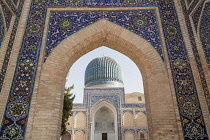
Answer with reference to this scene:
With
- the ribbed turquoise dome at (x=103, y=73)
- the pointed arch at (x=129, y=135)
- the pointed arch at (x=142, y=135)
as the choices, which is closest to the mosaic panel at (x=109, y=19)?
the pointed arch at (x=129, y=135)

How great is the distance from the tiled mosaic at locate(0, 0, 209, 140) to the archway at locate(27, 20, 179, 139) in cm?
20

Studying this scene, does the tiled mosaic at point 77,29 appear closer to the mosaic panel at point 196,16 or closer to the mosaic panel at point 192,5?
the mosaic panel at point 192,5

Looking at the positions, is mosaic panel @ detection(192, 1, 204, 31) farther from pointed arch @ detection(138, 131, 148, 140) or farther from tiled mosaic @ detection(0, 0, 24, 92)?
pointed arch @ detection(138, 131, 148, 140)

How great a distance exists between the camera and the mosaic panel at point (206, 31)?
13.2 ft

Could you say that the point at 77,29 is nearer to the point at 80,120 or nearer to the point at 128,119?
the point at 80,120

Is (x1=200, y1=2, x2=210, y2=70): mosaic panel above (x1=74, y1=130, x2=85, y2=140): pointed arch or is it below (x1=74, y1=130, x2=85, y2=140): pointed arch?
above

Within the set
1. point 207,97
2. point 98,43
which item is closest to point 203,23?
point 207,97

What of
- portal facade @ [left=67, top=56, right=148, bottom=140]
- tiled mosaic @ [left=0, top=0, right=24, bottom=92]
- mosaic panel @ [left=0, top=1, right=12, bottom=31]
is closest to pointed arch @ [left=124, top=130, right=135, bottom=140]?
portal facade @ [left=67, top=56, right=148, bottom=140]

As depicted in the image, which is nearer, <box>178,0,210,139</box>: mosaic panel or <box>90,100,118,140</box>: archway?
<box>178,0,210,139</box>: mosaic panel

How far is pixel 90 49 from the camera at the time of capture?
5395mm

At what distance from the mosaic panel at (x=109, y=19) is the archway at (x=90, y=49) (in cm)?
15

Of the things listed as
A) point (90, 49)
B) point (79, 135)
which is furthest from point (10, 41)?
point (79, 135)

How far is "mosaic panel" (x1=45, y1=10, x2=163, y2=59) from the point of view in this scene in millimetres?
4777

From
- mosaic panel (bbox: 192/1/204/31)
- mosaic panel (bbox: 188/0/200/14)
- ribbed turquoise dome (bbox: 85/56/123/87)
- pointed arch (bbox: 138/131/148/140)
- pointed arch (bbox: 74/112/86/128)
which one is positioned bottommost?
pointed arch (bbox: 138/131/148/140)
